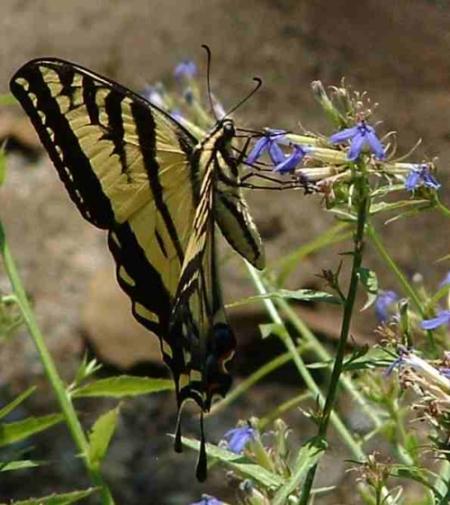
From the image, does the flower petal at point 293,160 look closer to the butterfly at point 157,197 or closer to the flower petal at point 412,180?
the flower petal at point 412,180

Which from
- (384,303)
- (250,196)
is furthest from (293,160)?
(250,196)

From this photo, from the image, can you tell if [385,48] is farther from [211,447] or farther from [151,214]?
[211,447]

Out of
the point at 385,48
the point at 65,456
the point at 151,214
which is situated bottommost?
the point at 65,456

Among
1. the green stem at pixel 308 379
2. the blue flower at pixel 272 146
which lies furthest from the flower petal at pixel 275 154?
the green stem at pixel 308 379

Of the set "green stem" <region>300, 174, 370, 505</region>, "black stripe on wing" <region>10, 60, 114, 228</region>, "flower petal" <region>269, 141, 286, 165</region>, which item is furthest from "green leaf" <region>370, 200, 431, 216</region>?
"black stripe on wing" <region>10, 60, 114, 228</region>

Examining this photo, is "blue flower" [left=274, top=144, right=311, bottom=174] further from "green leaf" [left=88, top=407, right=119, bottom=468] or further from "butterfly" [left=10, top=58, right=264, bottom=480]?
"green leaf" [left=88, top=407, right=119, bottom=468]

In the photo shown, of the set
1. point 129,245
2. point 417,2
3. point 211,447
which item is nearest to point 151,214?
point 129,245
